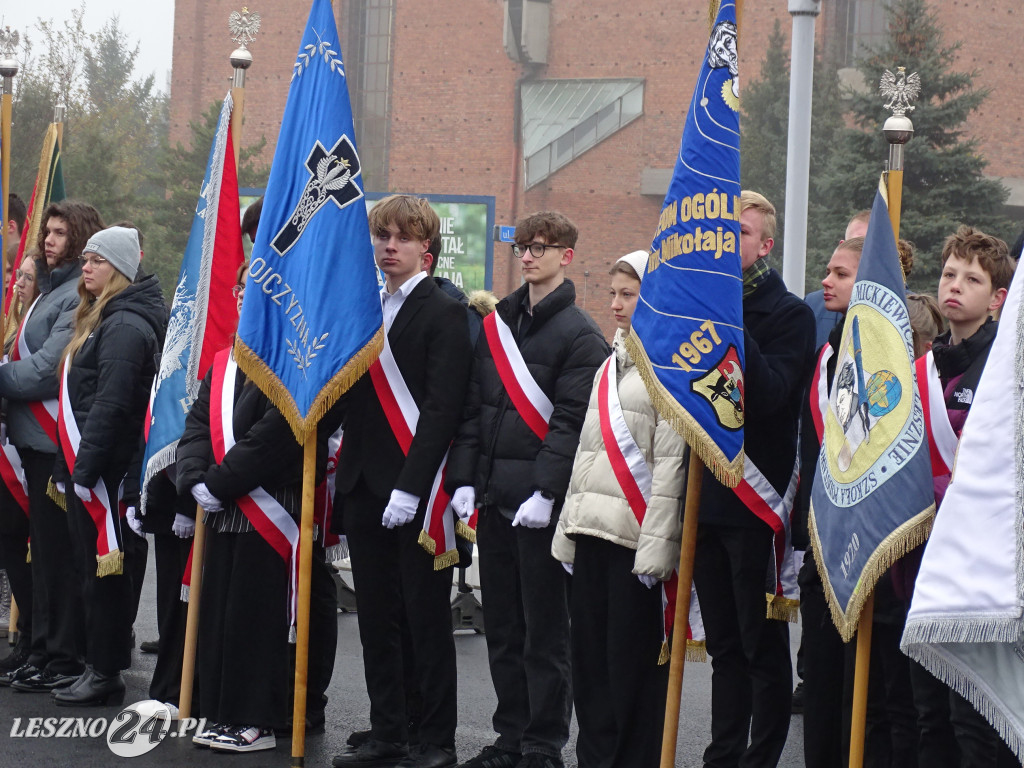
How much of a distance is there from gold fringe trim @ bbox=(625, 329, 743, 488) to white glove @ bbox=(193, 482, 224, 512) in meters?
1.99

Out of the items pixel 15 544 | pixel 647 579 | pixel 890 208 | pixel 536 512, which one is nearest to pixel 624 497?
pixel 647 579

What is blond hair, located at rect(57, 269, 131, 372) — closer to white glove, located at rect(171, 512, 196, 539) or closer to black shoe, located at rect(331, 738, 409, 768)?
white glove, located at rect(171, 512, 196, 539)

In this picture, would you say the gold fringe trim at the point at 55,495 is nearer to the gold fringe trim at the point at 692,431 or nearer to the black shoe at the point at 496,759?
the black shoe at the point at 496,759

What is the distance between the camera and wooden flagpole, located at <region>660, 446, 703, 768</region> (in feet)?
14.5

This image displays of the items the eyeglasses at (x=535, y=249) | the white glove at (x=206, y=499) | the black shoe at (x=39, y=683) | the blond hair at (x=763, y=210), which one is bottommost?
the black shoe at (x=39, y=683)

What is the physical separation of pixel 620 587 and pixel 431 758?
1190mm

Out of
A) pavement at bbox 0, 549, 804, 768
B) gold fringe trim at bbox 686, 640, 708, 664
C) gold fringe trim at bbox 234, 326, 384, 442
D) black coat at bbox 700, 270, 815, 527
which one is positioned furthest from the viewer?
pavement at bbox 0, 549, 804, 768

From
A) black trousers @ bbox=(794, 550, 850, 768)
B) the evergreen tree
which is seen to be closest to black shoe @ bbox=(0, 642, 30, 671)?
black trousers @ bbox=(794, 550, 850, 768)

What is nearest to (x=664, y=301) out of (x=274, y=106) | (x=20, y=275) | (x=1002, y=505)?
(x=1002, y=505)

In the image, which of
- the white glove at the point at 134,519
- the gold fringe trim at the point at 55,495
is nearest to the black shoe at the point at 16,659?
the gold fringe trim at the point at 55,495

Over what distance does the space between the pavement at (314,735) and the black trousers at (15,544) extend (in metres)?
0.75

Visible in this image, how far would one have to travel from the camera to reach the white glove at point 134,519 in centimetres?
620

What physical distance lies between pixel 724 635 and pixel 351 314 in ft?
6.51

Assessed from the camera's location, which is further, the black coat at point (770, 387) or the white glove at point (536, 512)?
the white glove at point (536, 512)
